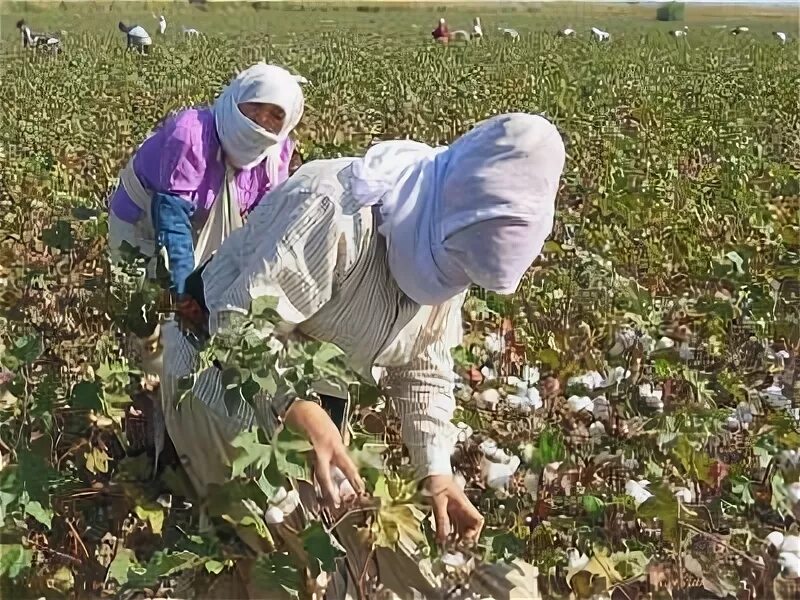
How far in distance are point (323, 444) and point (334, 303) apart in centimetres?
23

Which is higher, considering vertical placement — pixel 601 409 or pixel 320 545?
pixel 320 545

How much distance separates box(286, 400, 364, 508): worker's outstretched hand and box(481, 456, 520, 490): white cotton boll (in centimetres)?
42

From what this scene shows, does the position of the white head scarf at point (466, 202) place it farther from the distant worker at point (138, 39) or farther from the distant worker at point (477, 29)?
the distant worker at point (477, 29)

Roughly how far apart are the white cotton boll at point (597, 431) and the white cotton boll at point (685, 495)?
0.82 ft

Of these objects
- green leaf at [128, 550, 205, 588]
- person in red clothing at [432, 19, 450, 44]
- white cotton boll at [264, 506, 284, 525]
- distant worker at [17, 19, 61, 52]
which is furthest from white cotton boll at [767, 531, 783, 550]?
person in red clothing at [432, 19, 450, 44]

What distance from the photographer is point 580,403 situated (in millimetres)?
2121

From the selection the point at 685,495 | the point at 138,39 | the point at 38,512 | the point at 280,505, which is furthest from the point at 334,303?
the point at 138,39

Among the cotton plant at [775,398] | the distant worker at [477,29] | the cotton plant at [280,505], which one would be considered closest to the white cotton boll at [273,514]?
the cotton plant at [280,505]

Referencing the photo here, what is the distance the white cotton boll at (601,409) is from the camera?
217cm

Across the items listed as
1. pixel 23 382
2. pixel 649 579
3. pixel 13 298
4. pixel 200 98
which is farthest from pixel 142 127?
pixel 649 579

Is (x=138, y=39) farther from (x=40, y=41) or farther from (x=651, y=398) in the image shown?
(x=651, y=398)

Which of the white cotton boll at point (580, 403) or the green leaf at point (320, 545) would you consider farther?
the white cotton boll at point (580, 403)

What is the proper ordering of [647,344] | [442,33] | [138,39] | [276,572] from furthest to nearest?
[442,33] < [138,39] < [647,344] < [276,572]

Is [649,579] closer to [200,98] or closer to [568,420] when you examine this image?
[568,420]
